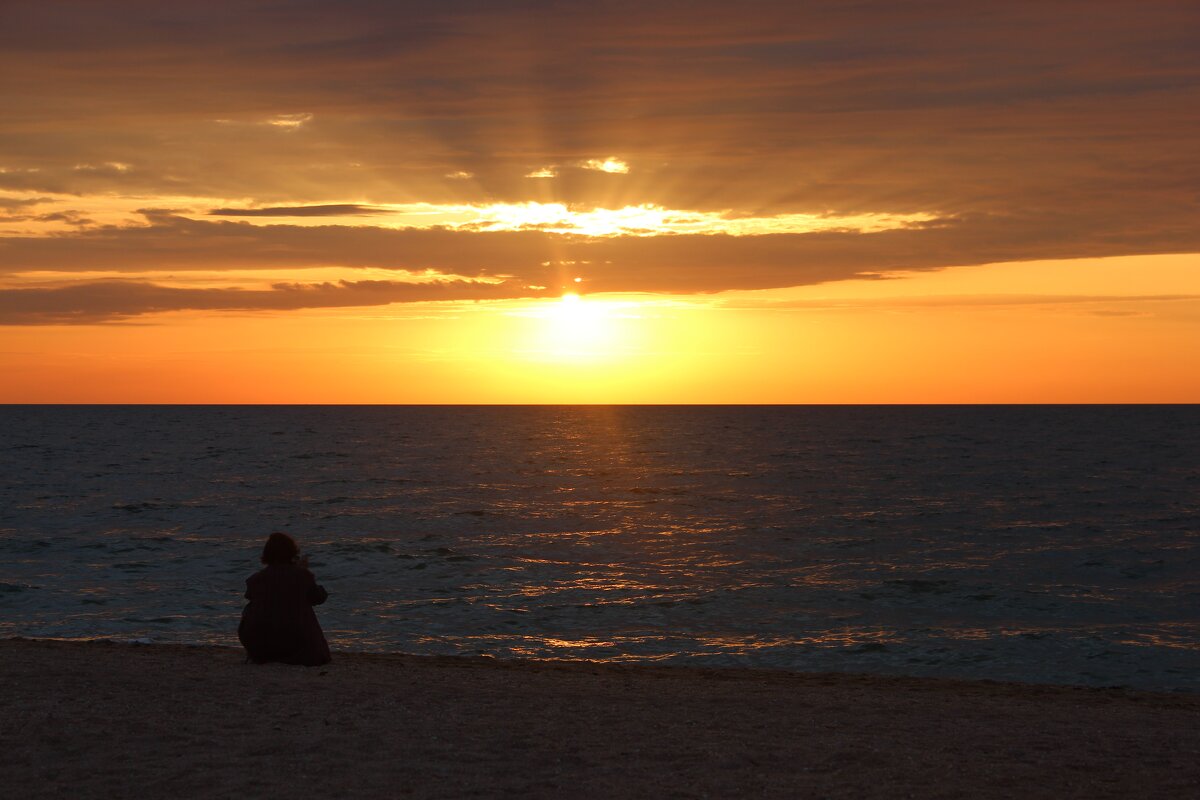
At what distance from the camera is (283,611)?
14.1 m

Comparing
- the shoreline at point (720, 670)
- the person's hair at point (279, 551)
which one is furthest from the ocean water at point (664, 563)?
the person's hair at point (279, 551)

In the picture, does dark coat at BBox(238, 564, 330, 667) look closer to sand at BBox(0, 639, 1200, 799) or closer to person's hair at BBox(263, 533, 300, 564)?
person's hair at BBox(263, 533, 300, 564)

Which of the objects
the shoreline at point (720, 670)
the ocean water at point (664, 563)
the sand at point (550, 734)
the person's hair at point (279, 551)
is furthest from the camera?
the ocean water at point (664, 563)

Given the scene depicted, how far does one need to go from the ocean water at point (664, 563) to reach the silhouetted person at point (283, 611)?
447cm

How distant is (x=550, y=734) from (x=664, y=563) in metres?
19.0

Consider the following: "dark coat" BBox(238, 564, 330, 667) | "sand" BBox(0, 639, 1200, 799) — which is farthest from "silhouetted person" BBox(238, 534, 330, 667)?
"sand" BBox(0, 639, 1200, 799)

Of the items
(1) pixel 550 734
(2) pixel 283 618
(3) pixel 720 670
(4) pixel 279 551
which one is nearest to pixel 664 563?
(3) pixel 720 670

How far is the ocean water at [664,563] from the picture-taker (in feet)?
63.8

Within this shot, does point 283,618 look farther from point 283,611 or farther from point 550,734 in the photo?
point 550,734

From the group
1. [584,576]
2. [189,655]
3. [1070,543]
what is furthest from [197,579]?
[1070,543]

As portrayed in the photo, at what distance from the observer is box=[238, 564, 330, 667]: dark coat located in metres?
13.9

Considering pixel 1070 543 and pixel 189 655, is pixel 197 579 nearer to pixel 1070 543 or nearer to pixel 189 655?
pixel 189 655

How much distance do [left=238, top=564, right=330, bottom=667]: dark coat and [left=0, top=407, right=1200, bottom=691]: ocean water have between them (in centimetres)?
445

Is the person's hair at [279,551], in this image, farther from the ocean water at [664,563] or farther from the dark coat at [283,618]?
the ocean water at [664,563]
